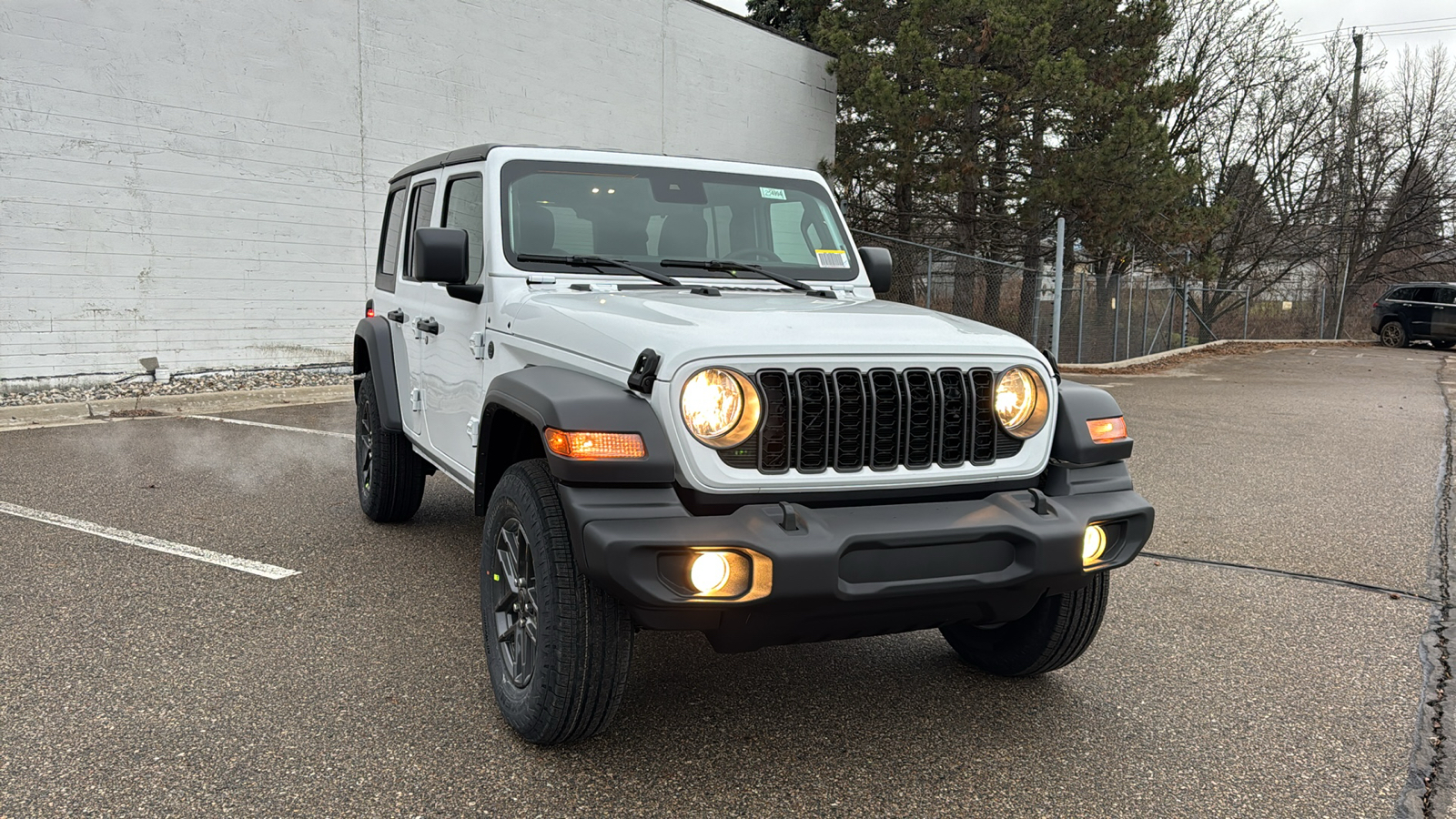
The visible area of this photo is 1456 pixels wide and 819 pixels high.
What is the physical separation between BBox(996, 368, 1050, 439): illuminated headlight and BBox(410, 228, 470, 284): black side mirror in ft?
6.45

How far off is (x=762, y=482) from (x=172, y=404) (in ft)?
31.4

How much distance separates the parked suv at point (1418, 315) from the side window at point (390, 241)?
1089 inches

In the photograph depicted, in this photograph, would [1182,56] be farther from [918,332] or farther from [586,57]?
[918,332]

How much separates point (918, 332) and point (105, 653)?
3158 millimetres

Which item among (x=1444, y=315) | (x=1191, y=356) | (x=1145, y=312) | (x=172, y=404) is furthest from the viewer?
(x=1444, y=315)

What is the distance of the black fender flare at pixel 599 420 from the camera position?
2.77 metres

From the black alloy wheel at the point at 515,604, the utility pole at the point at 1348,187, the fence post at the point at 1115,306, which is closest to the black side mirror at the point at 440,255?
the black alloy wheel at the point at 515,604

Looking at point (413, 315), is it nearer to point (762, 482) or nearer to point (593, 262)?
point (593, 262)

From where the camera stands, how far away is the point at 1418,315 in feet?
86.2

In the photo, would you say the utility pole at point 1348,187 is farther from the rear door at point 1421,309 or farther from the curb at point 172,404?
the curb at point 172,404

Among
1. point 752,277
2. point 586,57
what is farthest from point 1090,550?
point 586,57

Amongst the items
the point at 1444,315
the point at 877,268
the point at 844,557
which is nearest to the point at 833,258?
the point at 877,268

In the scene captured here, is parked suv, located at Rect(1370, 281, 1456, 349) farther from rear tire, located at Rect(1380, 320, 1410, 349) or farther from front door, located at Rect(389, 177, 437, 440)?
front door, located at Rect(389, 177, 437, 440)

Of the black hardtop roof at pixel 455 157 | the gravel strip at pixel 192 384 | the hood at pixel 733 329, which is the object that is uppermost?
the black hardtop roof at pixel 455 157
